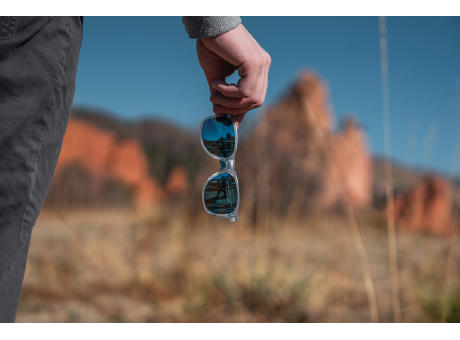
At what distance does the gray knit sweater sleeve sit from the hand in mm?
10

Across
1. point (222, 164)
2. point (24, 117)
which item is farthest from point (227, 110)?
point (24, 117)

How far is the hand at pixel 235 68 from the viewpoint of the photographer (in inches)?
27.7

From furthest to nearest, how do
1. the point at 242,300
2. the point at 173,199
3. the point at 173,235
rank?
the point at 173,199 < the point at 173,235 < the point at 242,300

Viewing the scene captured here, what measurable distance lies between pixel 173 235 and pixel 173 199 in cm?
112

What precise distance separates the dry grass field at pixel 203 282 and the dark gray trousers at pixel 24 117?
197 centimetres

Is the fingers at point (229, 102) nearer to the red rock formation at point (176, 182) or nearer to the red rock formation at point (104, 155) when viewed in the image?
the red rock formation at point (176, 182)

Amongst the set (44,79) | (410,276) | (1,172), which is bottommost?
(410,276)

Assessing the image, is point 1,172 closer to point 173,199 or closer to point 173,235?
point 173,235

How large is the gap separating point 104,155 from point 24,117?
7271 mm

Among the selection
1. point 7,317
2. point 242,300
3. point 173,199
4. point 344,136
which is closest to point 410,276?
point 242,300

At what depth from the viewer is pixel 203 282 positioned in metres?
2.91

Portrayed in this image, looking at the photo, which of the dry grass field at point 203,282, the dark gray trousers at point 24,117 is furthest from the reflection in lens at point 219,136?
the dry grass field at point 203,282

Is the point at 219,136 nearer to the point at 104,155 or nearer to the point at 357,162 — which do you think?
the point at 104,155
